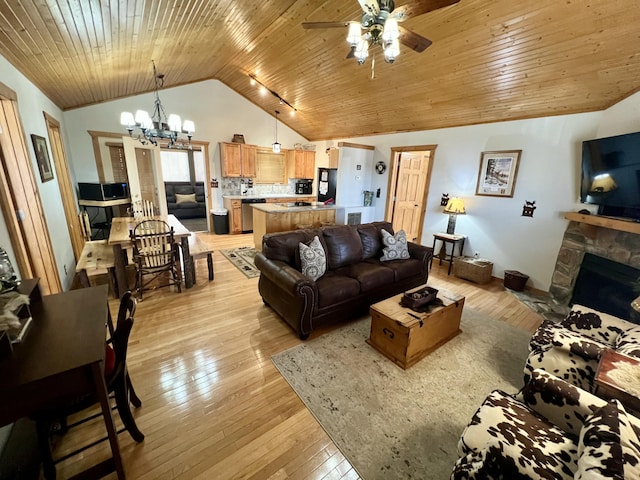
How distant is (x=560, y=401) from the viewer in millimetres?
1280

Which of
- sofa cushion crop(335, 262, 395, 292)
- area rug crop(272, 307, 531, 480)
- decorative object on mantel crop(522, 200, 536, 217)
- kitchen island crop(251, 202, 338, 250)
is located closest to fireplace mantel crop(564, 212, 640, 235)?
decorative object on mantel crop(522, 200, 536, 217)

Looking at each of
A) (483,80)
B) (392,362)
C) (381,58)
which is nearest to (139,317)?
(392,362)

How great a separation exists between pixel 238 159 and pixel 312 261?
16.2 feet

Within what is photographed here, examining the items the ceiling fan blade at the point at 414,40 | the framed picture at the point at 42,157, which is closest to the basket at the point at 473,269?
the ceiling fan blade at the point at 414,40

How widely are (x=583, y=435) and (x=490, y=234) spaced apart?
3.87m

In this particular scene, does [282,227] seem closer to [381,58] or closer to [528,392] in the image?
[381,58]

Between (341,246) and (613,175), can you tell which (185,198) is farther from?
(613,175)

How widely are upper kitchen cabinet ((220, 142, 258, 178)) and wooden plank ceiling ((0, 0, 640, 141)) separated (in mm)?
1810

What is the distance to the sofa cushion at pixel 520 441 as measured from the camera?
1021mm

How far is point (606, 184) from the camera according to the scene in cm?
285

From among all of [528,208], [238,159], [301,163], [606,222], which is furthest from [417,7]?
[301,163]

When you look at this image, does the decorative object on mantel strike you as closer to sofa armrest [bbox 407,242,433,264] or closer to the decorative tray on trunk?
sofa armrest [bbox 407,242,433,264]

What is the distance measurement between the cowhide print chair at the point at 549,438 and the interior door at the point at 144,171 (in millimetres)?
6169

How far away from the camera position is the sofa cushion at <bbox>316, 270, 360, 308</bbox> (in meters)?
2.59
